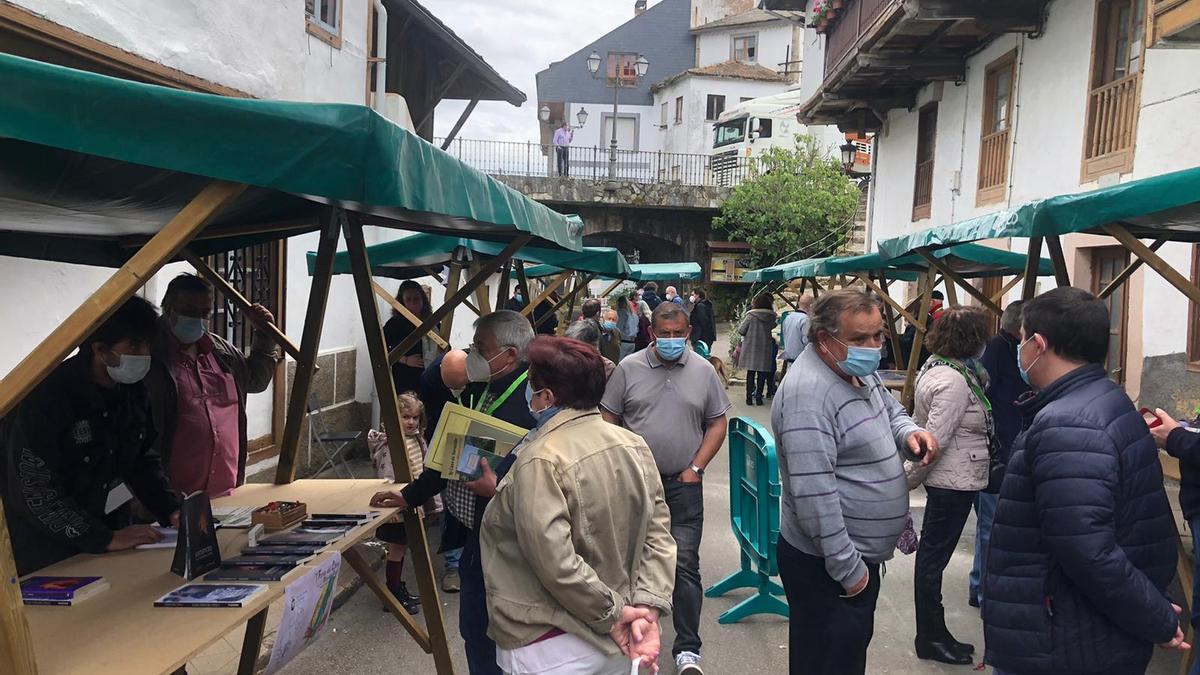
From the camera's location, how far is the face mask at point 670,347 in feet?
13.8

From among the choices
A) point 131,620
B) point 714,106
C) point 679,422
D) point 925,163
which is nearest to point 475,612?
point 131,620

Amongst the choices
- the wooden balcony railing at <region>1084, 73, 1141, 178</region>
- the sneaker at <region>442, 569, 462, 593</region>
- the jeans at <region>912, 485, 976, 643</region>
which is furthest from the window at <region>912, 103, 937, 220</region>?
the sneaker at <region>442, 569, 462, 593</region>

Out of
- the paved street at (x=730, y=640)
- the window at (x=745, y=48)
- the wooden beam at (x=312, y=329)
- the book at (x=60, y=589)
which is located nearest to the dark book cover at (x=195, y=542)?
the book at (x=60, y=589)

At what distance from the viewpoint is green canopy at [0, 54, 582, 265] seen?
179cm

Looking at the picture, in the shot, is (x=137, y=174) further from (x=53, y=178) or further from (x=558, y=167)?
(x=558, y=167)

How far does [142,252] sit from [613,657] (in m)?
1.66

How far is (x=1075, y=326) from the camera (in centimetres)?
246

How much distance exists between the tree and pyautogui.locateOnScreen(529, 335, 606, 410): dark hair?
22.4 metres

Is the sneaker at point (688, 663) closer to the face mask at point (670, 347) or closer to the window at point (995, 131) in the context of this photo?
the face mask at point (670, 347)

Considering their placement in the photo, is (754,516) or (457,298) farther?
(754,516)

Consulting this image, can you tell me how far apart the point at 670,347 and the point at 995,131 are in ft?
34.3

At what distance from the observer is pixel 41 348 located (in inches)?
72.5

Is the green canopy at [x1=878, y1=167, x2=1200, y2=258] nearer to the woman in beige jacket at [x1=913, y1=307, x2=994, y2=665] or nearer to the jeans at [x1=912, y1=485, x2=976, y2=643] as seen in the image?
the woman in beige jacket at [x1=913, y1=307, x2=994, y2=665]

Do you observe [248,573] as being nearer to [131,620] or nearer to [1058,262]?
[131,620]
